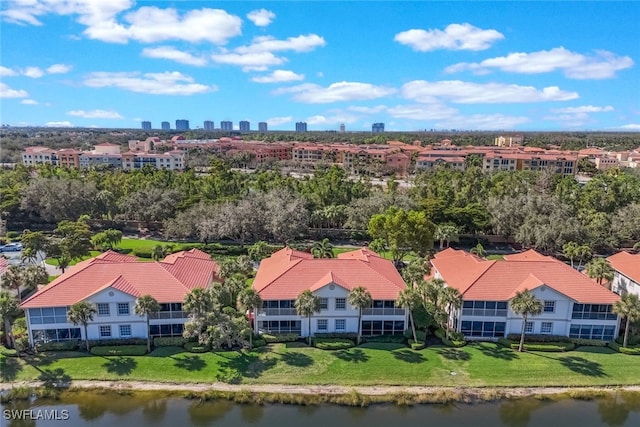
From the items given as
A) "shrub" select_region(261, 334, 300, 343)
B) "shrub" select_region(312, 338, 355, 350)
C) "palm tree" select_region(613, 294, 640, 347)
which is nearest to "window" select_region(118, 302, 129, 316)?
"shrub" select_region(261, 334, 300, 343)

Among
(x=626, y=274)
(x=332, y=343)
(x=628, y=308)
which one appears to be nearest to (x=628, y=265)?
(x=626, y=274)

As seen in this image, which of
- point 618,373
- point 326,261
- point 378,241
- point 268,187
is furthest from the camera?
point 268,187

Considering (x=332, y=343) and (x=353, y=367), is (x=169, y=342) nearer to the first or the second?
(x=332, y=343)

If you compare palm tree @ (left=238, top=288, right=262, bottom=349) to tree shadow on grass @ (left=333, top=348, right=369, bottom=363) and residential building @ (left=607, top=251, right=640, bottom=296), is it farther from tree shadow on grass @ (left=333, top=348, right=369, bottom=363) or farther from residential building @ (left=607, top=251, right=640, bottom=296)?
residential building @ (left=607, top=251, right=640, bottom=296)

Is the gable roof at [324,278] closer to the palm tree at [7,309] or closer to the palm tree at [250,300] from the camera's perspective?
the palm tree at [250,300]

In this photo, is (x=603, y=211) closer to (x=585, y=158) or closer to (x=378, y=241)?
(x=378, y=241)

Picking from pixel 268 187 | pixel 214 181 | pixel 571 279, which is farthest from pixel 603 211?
pixel 214 181

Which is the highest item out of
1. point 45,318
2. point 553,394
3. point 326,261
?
point 326,261
